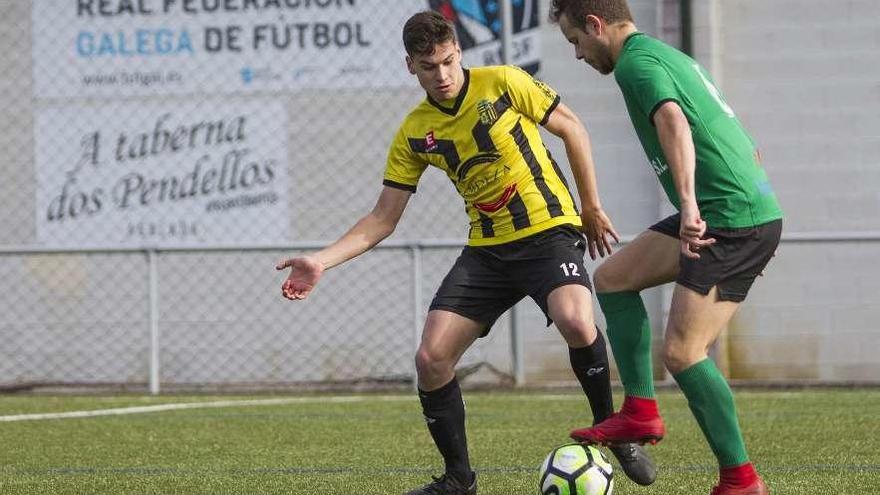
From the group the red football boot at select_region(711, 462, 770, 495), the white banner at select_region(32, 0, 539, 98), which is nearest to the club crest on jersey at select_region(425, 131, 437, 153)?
the red football boot at select_region(711, 462, 770, 495)

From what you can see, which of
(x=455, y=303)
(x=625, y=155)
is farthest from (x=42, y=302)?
(x=455, y=303)

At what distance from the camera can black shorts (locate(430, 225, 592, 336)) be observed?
18.0 feet

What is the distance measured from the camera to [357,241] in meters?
5.62

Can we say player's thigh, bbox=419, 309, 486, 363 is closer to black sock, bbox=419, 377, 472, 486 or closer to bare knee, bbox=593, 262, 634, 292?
black sock, bbox=419, 377, 472, 486

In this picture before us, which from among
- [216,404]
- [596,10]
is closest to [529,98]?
[596,10]

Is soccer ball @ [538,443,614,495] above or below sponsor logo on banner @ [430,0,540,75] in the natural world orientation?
below

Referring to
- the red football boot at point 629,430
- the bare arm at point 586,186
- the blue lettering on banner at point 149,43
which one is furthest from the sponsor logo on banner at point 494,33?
the red football boot at point 629,430

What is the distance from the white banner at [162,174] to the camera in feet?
41.4

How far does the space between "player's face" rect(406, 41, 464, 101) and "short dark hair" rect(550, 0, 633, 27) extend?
1.83 ft

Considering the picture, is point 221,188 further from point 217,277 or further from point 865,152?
point 865,152

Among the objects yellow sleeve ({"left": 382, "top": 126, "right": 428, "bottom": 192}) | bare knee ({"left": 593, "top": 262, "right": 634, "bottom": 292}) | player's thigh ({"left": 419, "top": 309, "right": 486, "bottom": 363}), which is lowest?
player's thigh ({"left": 419, "top": 309, "right": 486, "bottom": 363})

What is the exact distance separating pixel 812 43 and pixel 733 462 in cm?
786

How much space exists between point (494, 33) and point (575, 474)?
767 cm

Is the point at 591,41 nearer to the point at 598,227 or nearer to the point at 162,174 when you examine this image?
the point at 598,227
